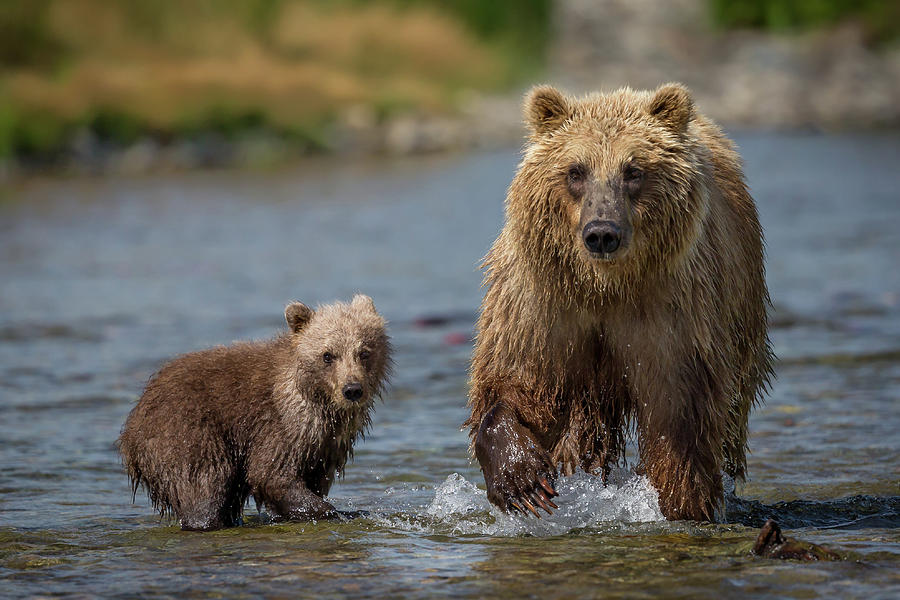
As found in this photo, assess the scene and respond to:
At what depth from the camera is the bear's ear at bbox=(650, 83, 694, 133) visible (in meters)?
5.90

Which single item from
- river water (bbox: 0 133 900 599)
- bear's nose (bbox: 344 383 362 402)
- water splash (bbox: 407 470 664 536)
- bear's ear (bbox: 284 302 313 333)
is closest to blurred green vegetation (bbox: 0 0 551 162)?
river water (bbox: 0 133 900 599)

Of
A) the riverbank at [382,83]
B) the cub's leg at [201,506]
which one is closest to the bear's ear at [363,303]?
the cub's leg at [201,506]

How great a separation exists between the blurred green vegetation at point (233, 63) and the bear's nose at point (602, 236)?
23.8 meters

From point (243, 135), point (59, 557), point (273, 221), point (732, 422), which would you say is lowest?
point (59, 557)

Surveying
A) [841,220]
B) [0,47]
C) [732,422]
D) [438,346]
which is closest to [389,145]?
[0,47]

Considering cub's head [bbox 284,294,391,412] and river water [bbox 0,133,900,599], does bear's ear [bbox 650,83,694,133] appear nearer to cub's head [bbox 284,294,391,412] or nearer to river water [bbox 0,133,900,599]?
river water [bbox 0,133,900,599]

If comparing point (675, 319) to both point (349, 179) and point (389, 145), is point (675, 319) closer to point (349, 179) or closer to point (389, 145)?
point (349, 179)

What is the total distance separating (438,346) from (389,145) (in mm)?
20976

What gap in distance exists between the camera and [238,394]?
22.4 ft

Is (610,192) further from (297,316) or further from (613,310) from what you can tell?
(297,316)

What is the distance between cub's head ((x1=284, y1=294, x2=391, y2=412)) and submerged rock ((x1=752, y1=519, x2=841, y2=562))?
2.02m

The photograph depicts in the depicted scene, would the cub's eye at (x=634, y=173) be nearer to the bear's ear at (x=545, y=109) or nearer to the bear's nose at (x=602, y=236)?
the bear's nose at (x=602, y=236)

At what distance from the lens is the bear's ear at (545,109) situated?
5.99 meters

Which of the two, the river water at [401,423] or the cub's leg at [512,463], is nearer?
the river water at [401,423]
